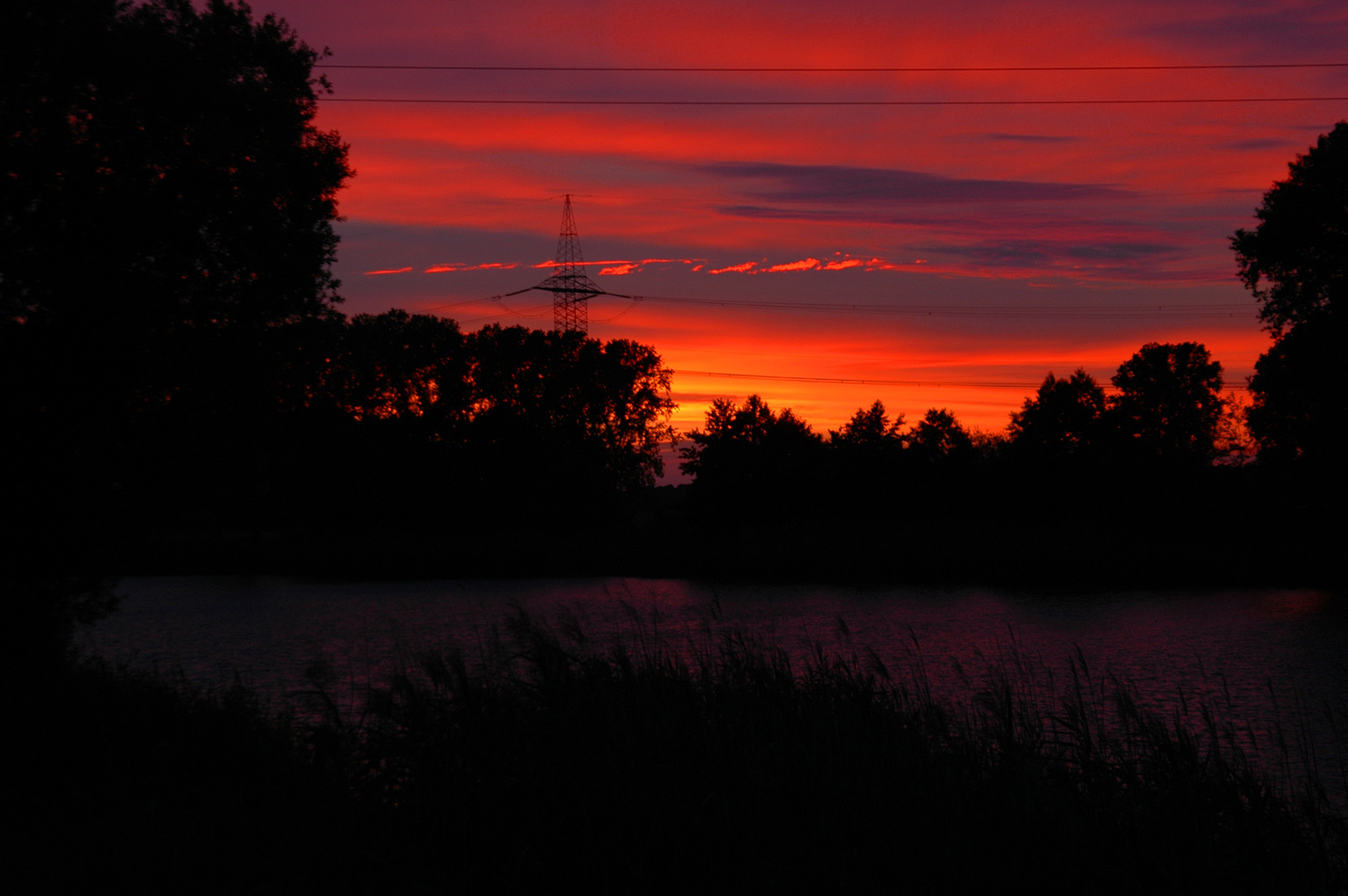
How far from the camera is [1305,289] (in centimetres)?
3306

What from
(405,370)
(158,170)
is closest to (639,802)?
(158,170)

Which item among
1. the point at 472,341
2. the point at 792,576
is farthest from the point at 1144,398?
the point at 472,341

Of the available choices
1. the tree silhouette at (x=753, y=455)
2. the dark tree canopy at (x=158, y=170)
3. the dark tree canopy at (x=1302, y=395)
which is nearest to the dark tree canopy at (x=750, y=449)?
the tree silhouette at (x=753, y=455)

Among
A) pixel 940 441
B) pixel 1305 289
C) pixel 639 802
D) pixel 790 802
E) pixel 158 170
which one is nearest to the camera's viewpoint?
pixel 639 802

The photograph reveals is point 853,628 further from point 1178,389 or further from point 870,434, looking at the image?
point 1178,389

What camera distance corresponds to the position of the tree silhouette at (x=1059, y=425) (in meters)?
53.0

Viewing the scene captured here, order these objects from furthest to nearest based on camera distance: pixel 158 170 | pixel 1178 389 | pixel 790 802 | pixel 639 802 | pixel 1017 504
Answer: pixel 1178 389, pixel 1017 504, pixel 158 170, pixel 790 802, pixel 639 802

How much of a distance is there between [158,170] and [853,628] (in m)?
21.9

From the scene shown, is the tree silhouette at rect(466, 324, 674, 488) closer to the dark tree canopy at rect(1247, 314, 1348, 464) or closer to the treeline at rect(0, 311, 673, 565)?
the treeline at rect(0, 311, 673, 565)

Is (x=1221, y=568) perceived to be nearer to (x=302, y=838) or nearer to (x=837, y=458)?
(x=837, y=458)

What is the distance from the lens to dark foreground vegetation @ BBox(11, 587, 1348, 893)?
6902 millimetres

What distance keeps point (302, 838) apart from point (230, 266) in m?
11.5

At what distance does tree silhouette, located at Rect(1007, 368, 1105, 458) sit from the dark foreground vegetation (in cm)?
4570

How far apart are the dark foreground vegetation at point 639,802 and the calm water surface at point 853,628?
4994 mm
